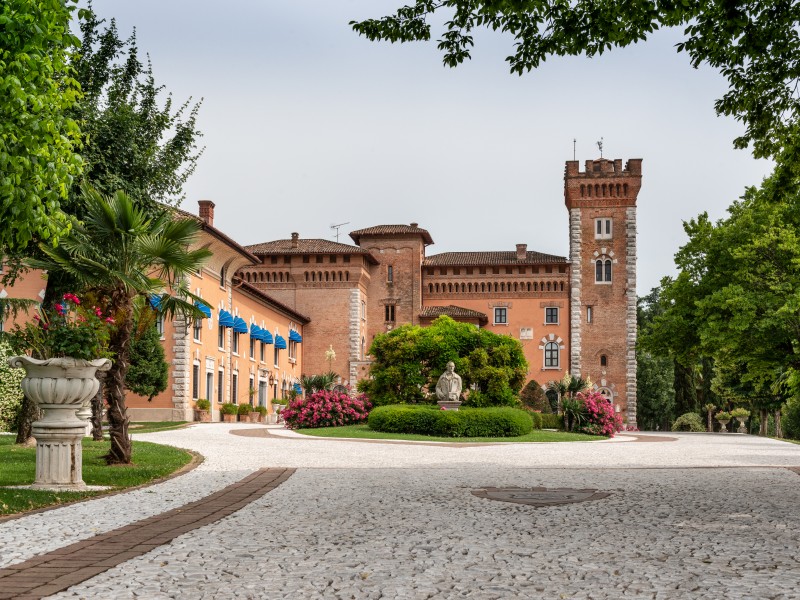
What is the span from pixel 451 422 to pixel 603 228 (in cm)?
3617

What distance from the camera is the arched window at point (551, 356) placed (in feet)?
195

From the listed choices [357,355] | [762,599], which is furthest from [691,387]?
[762,599]

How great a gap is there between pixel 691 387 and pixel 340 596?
57375mm

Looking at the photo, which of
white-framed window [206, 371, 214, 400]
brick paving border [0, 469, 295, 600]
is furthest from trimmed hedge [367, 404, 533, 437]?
brick paving border [0, 469, 295, 600]

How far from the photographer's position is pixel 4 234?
1041 centimetres

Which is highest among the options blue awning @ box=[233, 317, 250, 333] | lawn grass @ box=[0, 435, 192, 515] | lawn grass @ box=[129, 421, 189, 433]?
blue awning @ box=[233, 317, 250, 333]

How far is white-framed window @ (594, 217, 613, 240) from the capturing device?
2336 inches

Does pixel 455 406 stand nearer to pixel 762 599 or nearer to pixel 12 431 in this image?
pixel 12 431

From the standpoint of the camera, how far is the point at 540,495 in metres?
10.1

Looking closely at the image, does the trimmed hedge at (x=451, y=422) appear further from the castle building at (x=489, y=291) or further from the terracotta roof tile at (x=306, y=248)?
the terracotta roof tile at (x=306, y=248)

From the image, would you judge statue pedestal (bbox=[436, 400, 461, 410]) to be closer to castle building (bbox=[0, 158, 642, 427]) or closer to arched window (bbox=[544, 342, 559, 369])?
castle building (bbox=[0, 158, 642, 427])

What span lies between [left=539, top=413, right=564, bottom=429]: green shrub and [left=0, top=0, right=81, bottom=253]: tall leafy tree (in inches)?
1103

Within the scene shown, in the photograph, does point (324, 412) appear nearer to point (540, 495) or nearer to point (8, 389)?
point (8, 389)

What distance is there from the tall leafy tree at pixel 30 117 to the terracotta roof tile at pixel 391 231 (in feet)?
167
